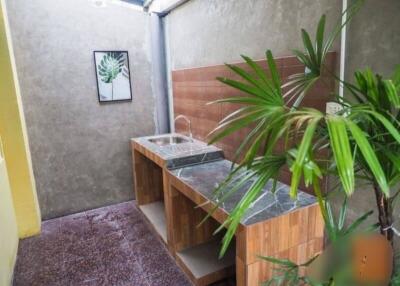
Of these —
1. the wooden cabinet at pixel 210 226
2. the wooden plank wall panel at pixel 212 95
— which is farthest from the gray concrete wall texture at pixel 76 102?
the wooden plank wall panel at pixel 212 95

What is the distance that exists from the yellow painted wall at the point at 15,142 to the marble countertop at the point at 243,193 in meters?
1.56

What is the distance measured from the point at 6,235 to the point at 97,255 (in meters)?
0.74

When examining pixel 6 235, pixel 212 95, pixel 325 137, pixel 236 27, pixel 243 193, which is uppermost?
pixel 236 27

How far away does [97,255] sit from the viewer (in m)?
2.60

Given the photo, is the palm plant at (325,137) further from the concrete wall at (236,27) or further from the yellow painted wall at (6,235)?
the yellow painted wall at (6,235)

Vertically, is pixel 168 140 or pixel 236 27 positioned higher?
pixel 236 27

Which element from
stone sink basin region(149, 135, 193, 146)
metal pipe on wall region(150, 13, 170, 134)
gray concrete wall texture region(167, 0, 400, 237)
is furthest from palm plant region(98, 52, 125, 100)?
stone sink basin region(149, 135, 193, 146)

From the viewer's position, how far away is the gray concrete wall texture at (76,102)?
2975 mm

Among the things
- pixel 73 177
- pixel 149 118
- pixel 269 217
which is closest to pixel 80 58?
pixel 149 118

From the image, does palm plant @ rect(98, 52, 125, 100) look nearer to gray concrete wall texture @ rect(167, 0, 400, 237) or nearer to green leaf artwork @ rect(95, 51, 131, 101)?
green leaf artwork @ rect(95, 51, 131, 101)

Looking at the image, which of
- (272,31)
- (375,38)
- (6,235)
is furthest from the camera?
(6,235)

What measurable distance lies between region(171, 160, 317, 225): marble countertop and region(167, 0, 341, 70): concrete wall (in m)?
0.91

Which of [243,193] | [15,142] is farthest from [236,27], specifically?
[15,142]

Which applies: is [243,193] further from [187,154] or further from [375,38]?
[375,38]
